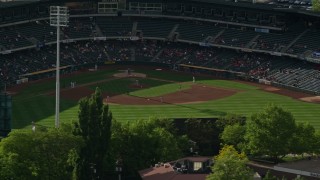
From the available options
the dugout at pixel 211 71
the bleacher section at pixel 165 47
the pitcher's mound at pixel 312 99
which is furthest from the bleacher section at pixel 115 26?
the pitcher's mound at pixel 312 99

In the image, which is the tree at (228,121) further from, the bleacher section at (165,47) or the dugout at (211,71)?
the dugout at (211,71)

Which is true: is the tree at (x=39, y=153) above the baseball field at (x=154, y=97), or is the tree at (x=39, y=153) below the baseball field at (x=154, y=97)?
above

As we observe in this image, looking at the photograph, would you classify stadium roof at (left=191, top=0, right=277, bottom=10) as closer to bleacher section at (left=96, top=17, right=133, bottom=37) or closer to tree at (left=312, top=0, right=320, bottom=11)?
bleacher section at (left=96, top=17, right=133, bottom=37)

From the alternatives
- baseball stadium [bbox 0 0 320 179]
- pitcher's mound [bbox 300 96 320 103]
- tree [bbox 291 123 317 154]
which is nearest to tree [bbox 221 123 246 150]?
tree [bbox 291 123 317 154]

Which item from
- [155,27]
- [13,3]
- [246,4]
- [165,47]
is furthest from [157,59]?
[13,3]

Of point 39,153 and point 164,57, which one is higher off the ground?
point 39,153

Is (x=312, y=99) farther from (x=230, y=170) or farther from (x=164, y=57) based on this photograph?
(x=230, y=170)

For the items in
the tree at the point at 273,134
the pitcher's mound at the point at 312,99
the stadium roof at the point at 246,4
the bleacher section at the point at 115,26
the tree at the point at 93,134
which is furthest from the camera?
the bleacher section at the point at 115,26
